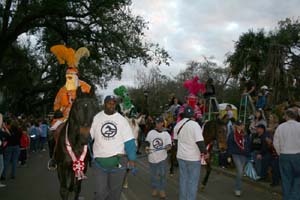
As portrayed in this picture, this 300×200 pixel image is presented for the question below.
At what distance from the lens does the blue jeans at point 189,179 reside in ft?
30.0

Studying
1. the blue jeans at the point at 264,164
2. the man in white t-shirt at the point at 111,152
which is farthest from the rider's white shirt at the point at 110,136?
the blue jeans at the point at 264,164

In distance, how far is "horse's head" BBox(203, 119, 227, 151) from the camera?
13.8m

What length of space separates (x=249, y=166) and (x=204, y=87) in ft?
12.9

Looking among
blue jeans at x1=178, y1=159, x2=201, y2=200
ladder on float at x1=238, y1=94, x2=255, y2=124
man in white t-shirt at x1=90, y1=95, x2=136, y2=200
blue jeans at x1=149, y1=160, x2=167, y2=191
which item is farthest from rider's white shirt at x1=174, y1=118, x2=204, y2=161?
ladder on float at x1=238, y1=94, x2=255, y2=124

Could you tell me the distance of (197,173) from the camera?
362 inches

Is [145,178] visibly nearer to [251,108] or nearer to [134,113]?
[134,113]

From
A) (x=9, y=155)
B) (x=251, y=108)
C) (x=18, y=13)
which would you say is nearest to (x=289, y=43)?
(x=251, y=108)

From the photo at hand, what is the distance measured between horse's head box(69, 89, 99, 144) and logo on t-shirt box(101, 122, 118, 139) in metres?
0.31

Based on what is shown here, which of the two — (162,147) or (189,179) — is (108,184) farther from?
(162,147)

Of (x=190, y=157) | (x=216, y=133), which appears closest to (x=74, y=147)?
(x=190, y=157)

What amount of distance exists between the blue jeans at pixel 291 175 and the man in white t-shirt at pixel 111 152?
3.60m

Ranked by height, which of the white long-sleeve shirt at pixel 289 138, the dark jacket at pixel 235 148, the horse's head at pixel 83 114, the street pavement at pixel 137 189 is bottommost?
the street pavement at pixel 137 189

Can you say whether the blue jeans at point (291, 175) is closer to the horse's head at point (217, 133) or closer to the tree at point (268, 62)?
the horse's head at point (217, 133)

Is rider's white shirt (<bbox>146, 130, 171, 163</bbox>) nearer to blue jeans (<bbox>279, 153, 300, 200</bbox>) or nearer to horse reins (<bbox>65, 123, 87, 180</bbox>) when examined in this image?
blue jeans (<bbox>279, 153, 300, 200</bbox>)
